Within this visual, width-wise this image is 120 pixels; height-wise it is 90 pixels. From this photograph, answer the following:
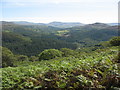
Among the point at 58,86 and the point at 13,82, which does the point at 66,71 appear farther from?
the point at 13,82

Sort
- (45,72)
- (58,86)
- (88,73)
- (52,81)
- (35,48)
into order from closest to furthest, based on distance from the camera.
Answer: (58,86)
(52,81)
(88,73)
(45,72)
(35,48)

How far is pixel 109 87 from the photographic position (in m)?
5.27

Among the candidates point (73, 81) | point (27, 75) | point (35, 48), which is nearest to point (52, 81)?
point (73, 81)

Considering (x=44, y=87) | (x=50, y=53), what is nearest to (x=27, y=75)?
(x=44, y=87)

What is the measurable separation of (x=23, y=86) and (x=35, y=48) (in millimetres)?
156155

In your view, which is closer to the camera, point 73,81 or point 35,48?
point 73,81

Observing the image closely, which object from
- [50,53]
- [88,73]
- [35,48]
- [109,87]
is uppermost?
[88,73]

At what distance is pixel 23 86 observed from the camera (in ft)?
16.9

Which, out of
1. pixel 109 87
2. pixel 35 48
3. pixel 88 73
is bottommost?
pixel 35 48

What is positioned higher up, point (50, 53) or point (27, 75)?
point (27, 75)

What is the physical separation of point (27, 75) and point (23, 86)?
41.7 inches

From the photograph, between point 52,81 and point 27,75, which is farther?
point 27,75

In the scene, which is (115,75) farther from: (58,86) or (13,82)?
(13,82)

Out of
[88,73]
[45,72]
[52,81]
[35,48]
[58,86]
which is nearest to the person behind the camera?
[58,86]
